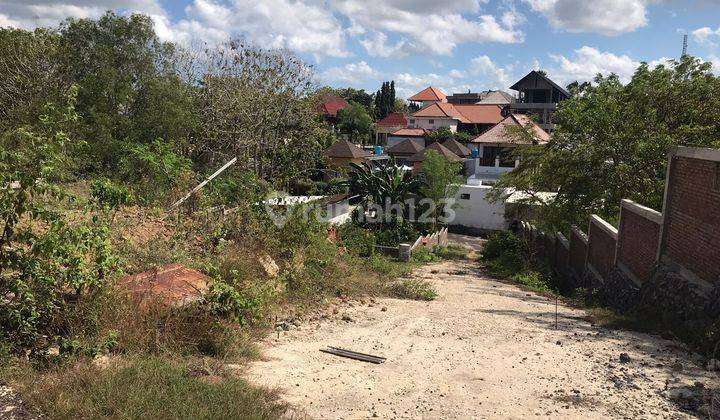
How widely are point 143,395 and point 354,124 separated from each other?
5510 centimetres

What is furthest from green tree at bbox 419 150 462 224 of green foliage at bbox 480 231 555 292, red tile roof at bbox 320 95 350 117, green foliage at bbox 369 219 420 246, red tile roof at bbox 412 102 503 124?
red tile roof at bbox 320 95 350 117

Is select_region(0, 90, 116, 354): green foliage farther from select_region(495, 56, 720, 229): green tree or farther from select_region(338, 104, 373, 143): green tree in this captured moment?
select_region(338, 104, 373, 143): green tree

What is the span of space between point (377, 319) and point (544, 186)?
11343 millimetres

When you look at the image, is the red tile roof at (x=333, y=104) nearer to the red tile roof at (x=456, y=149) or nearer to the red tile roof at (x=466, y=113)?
the red tile roof at (x=466, y=113)

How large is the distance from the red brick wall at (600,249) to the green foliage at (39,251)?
11.0 meters

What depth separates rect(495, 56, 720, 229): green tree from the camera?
1423cm

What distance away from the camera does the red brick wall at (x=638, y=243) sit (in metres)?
10.0

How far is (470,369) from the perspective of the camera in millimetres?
5859

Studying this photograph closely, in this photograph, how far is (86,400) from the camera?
13.2ft

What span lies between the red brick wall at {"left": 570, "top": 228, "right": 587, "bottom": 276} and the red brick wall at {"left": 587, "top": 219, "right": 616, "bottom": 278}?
2.04 ft

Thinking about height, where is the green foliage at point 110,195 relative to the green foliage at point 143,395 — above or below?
above

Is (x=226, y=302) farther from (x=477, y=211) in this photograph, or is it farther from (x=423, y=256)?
(x=477, y=211)

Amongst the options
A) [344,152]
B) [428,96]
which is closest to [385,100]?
[428,96]

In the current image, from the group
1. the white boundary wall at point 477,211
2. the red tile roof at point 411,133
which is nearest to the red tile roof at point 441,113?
the red tile roof at point 411,133
